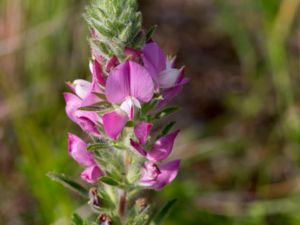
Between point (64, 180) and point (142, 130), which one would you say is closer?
point (142, 130)

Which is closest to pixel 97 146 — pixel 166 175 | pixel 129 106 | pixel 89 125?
pixel 89 125

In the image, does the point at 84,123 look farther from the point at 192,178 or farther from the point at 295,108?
the point at 295,108

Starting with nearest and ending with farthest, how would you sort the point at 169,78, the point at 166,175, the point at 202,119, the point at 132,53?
the point at 132,53 < the point at 169,78 < the point at 166,175 < the point at 202,119

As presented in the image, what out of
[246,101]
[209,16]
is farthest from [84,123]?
[209,16]

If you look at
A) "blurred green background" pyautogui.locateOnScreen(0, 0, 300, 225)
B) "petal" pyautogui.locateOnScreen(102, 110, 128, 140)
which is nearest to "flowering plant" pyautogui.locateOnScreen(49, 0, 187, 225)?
"petal" pyautogui.locateOnScreen(102, 110, 128, 140)

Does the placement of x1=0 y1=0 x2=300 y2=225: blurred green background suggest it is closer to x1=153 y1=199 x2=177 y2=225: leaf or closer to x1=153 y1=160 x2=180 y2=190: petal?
x1=153 y1=199 x2=177 y2=225: leaf

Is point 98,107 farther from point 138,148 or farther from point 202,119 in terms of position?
point 202,119

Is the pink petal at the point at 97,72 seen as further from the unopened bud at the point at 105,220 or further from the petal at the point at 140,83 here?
the unopened bud at the point at 105,220

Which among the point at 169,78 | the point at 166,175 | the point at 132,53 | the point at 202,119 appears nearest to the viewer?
the point at 132,53
